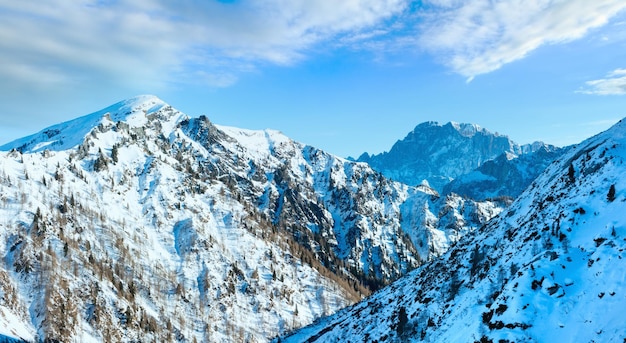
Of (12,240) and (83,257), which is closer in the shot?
(12,240)

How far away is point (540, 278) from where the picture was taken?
28.8 m

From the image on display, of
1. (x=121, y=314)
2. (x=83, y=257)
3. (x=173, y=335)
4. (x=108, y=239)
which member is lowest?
(x=173, y=335)

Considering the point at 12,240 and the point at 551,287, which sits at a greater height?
the point at 12,240

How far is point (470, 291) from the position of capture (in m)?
40.8

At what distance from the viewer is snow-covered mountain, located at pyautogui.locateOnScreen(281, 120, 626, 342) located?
2466cm

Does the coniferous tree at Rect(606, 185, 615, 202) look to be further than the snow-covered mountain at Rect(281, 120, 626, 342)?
Yes

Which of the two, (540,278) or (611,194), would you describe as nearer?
(540,278)

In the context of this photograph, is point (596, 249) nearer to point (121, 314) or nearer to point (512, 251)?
Answer: point (512, 251)

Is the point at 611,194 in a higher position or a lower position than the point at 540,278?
higher

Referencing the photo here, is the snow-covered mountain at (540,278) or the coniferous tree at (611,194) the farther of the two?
the coniferous tree at (611,194)

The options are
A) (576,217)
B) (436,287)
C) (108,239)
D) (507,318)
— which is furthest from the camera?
(108,239)

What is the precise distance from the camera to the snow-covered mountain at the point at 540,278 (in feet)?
80.9

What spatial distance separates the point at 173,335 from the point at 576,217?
170078mm

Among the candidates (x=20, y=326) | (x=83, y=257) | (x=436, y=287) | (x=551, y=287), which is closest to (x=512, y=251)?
(x=436, y=287)
